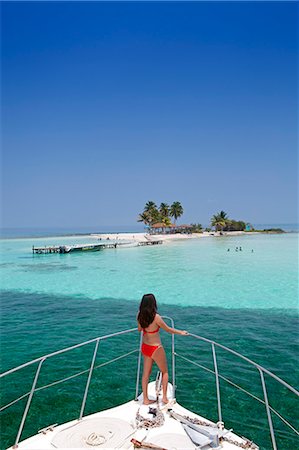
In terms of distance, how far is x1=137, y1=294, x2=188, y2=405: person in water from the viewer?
407cm

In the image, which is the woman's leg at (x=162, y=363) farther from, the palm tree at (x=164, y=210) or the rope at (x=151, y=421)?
the palm tree at (x=164, y=210)

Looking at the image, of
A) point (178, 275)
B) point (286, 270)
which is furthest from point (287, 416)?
point (286, 270)

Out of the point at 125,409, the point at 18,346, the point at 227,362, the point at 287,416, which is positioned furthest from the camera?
the point at 18,346

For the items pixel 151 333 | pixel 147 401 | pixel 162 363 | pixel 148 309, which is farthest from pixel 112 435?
pixel 148 309

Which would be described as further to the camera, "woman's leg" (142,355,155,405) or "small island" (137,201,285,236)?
"small island" (137,201,285,236)

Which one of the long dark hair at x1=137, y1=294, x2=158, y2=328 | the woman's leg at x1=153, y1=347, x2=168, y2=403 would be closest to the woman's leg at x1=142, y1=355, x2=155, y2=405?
the woman's leg at x1=153, y1=347, x2=168, y2=403

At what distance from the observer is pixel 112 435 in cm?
367

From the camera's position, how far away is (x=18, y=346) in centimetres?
1084

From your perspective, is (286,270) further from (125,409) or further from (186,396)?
(125,409)

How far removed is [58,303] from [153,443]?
14789 mm

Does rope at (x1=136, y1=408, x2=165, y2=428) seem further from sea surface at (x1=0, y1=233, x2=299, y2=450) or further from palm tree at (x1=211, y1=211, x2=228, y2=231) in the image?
palm tree at (x1=211, y1=211, x2=228, y2=231)

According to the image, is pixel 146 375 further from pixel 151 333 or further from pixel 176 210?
pixel 176 210

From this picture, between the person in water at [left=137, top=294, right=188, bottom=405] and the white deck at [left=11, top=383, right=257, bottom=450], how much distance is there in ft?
1.51

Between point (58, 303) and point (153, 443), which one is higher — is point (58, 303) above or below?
below
